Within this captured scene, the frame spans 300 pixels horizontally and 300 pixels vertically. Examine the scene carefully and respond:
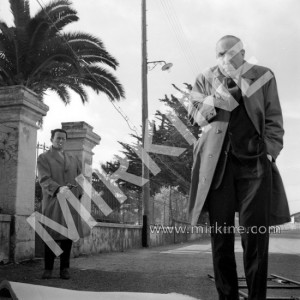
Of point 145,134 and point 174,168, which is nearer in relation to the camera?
point 145,134

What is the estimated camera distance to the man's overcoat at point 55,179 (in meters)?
5.17

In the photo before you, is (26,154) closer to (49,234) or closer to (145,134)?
(49,234)

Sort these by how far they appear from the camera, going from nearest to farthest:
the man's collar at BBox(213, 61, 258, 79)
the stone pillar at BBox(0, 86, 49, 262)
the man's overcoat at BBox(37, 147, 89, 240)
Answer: the man's collar at BBox(213, 61, 258, 79), the man's overcoat at BBox(37, 147, 89, 240), the stone pillar at BBox(0, 86, 49, 262)

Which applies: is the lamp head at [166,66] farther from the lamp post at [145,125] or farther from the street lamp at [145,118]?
the lamp post at [145,125]

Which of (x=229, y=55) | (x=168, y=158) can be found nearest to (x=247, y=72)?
(x=229, y=55)

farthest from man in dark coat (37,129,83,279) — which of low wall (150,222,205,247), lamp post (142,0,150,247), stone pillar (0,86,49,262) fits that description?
low wall (150,222,205,247)

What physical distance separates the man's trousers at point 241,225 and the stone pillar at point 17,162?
4265 millimetres

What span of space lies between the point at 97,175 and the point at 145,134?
483cm

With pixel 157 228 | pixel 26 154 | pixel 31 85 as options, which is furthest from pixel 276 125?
pixel 157 228

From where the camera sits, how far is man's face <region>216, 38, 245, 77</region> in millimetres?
2834

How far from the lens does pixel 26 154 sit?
266 inches

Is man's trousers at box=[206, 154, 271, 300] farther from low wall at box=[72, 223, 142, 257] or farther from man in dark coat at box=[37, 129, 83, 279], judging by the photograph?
low wall at box=[72, 223, 142, 257]

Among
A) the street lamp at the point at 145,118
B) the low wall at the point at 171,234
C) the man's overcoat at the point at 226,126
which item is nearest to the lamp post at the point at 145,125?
the street lamp at the point at 145,118

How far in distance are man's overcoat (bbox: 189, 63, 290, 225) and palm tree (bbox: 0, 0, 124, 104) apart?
9.36 meters
